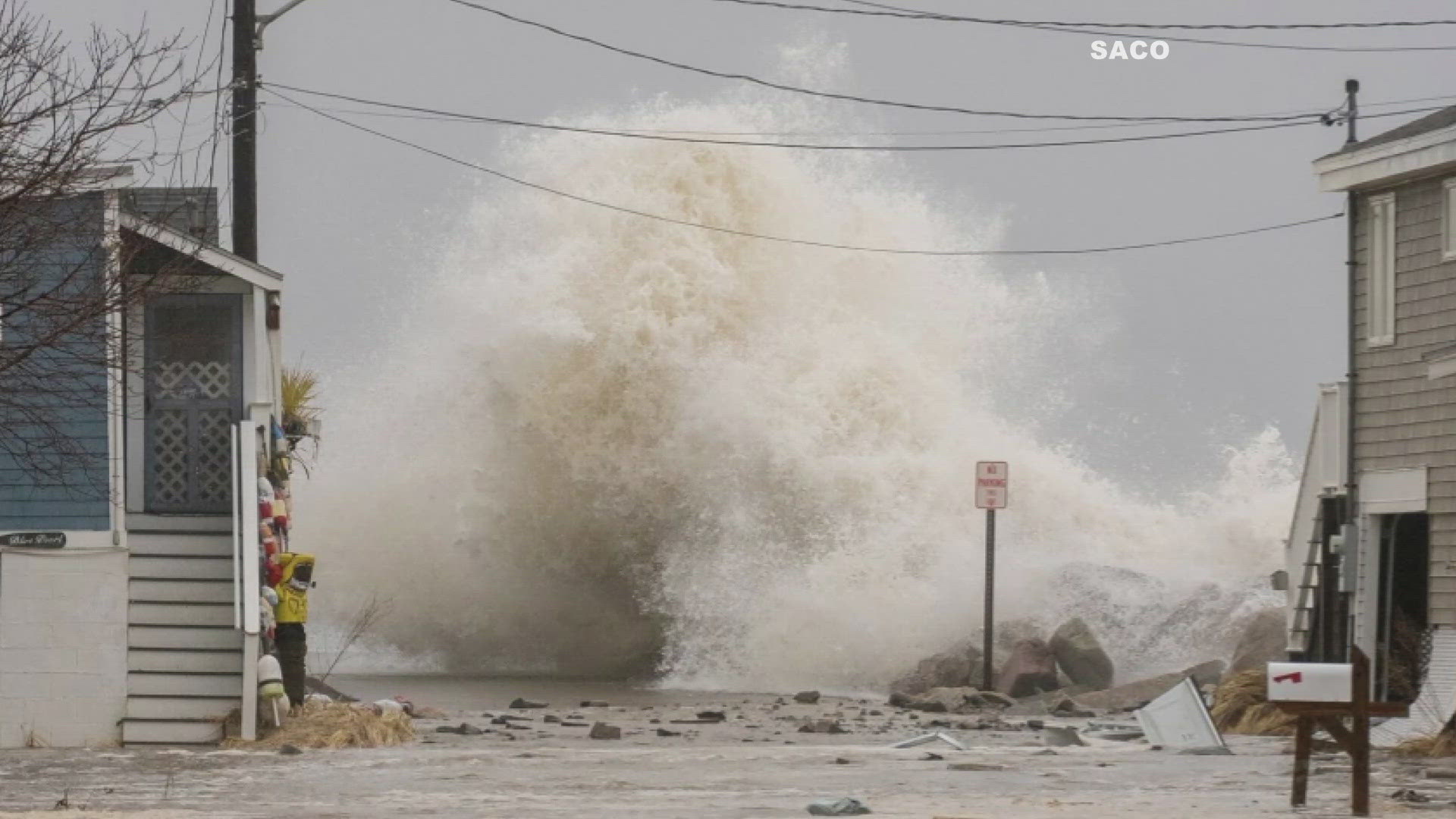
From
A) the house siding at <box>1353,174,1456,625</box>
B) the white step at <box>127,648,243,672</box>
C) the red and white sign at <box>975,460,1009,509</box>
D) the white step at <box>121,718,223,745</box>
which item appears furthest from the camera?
the red and white sign at <box>975,460,1009,509</box>

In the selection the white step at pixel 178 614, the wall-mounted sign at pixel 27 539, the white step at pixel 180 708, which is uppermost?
the wall-mounted sign at pixel 27 539

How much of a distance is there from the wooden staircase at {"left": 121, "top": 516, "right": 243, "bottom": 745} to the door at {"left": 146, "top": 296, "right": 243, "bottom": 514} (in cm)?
88

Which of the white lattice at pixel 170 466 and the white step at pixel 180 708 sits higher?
the white lattice at pixel 170 466

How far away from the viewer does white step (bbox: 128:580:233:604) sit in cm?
2344

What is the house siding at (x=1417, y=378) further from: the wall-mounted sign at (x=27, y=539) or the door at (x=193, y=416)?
the wall-mounted sign at (x=27, y=539)

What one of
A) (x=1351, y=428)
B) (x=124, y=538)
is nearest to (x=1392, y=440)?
(x=1351, y=428)

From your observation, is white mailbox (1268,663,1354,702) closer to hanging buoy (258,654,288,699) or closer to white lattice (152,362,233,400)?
hanging buoy (258,654,288,699)

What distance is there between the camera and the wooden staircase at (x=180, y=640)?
74.0 ft

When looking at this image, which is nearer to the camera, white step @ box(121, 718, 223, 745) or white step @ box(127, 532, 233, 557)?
white step @ box(121, 718, 223, 745)

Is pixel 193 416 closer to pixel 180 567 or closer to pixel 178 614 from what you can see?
pixel 180 567

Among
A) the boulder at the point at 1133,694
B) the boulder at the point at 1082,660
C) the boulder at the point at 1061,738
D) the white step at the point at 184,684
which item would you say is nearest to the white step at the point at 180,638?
the white step at the point at 184,684

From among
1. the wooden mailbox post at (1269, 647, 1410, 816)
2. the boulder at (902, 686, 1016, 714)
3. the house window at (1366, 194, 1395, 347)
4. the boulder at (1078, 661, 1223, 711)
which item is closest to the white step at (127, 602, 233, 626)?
the boulder at (902, 686, 1016, 714)

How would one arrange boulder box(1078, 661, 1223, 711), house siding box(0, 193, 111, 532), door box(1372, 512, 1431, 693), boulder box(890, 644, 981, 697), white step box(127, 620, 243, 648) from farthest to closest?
boulder box(890, 644, 981, 697) < boulder box(1078, 661, 1223, 711) < door box(1372, 512, 1431, 693) < white step box(127, 620, 243, 648) < house siding box(0, 193, 111, 532)

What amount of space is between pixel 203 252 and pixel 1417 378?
1090 centimetres
